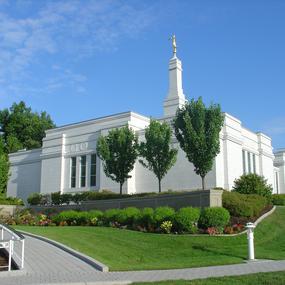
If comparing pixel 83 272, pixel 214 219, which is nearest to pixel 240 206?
pixel 214 219

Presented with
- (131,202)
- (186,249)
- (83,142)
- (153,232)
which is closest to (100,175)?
(83,142)

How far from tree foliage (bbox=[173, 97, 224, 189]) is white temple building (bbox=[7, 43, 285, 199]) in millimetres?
7786

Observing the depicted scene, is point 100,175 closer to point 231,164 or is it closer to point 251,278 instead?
point 231,164

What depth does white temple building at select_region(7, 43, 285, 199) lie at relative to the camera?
32.5 m

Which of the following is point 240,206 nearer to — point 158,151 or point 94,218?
point 158,151

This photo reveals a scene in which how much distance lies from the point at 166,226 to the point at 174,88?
21.3m

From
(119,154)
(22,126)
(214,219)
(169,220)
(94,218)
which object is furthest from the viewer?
(22,126)

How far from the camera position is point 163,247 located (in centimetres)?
1570

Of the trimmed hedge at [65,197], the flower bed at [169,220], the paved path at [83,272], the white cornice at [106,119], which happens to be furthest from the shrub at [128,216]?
the white cornice at [106,119]

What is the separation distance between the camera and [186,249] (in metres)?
15.4

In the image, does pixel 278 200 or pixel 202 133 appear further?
pixel 278 200

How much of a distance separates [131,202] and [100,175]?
13.3 metres

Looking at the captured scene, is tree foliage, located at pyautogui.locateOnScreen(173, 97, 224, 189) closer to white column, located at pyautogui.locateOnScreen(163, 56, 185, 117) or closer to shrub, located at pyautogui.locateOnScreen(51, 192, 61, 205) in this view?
white column, located at pyautogui.locateOnScreen(163, 56, 185, 117)

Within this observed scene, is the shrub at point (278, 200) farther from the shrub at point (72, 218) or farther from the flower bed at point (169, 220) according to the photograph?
the shrub at point (72, 218)
